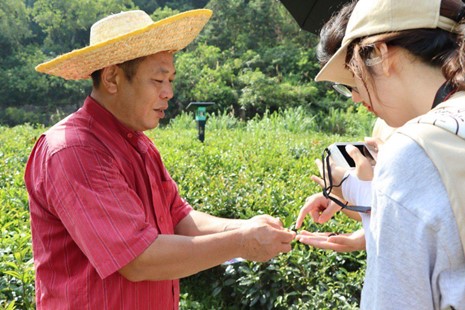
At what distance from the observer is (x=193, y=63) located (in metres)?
20.8

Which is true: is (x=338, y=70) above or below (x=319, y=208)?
above

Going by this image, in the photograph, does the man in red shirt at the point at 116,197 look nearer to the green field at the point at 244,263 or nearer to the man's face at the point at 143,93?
the man's face at the point at 143,93

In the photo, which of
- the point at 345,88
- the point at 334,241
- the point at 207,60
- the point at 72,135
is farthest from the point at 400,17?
the point at 207,60

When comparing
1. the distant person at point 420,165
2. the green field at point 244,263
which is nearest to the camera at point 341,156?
the distant person at point 420,165

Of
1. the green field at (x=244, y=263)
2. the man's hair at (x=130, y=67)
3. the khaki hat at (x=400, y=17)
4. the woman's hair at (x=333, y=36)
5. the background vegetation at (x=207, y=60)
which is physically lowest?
the background vegetation at (x=207, y=60)

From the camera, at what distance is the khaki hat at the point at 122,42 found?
1897 millimetres

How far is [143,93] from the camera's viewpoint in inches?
79.3

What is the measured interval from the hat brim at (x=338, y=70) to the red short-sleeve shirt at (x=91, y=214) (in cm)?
75

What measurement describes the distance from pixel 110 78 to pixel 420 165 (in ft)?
4.29

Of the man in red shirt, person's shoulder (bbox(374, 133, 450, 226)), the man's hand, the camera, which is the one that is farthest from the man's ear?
person's shoulder (bbox(374, 133, 450, 226))

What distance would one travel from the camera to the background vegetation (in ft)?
60.1

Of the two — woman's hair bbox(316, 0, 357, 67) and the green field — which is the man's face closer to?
woman's hair bbox(316, 0, 357, 67)

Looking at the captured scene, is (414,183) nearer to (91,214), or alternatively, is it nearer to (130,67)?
(91,214)

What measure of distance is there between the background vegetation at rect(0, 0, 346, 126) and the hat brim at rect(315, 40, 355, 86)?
13473 mm
